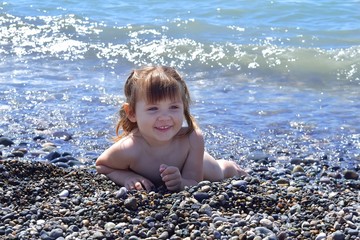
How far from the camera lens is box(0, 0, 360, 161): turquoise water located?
27.9 feet

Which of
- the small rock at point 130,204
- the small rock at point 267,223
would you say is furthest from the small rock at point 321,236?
the small rock at point 130,204

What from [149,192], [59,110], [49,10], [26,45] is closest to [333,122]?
[59,110]

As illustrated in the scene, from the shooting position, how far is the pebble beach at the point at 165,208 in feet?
15.3

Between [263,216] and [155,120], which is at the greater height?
[155,120]

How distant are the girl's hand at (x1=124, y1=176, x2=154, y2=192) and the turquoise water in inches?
65.7

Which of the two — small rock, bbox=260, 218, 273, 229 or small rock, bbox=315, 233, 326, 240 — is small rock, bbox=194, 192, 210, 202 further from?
small rock, bbox=315, 233, 326, 240

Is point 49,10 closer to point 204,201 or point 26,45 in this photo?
point 26,45

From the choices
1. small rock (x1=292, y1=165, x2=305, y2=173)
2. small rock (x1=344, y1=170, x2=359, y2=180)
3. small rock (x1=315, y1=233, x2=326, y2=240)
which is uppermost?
small rock (x1=315, y1=233, x2=326, y2=240)

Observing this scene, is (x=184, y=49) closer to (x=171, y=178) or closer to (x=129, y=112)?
(x=129, y=112)

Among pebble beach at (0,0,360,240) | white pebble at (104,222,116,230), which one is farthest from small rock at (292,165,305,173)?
white pebble at (104,222,116,230)

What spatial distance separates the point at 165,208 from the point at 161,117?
926 mm

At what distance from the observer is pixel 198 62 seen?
11.5 metres

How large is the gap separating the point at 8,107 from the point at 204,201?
4.26 meters

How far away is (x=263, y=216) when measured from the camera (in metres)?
4.95
